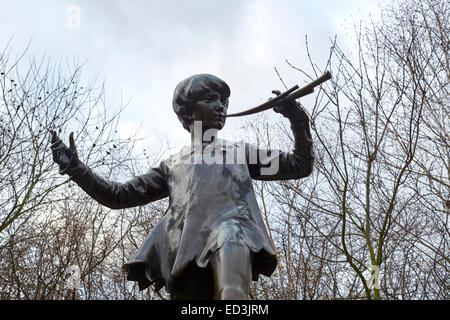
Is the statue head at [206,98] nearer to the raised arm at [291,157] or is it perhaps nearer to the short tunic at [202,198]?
the short tunic at [202,198]

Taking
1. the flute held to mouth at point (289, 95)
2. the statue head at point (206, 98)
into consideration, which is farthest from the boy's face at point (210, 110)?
the flute held to mouth at point (289, 95)

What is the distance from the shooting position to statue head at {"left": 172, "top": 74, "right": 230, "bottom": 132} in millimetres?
3488

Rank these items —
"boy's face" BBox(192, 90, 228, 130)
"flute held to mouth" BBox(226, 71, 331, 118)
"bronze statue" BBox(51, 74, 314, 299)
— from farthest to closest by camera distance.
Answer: "boy's face" BBox(192, 90, 228, 130) → "flute held to mouth" BBox(226, 71, 331, 118) → "bronze statue" BBox(51, 74, 314, 299)

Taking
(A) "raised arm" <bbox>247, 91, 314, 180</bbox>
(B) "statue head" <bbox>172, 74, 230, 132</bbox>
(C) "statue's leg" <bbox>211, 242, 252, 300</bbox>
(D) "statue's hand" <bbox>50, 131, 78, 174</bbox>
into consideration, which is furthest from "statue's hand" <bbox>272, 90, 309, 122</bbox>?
(D) "statue's hand" <bbox>50, 131, 78, 174</bbox>

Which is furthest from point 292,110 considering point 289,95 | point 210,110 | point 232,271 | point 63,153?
point 63,153

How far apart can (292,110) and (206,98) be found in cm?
59

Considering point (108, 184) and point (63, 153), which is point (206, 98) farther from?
point (63, 153)

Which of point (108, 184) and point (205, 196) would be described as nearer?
point (205, 196)

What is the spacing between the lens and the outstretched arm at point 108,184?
3201 millimetres

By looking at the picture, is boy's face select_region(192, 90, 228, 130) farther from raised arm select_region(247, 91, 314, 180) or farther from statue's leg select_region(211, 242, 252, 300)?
statue's leg select_region(211, 242, 252, 300)

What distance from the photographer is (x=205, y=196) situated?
3115 millimetres

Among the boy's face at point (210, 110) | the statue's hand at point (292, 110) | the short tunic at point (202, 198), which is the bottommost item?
the short tunic at point (202, 198)

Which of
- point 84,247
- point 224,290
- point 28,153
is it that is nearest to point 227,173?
point 224,290

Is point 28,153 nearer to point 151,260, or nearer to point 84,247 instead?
point 84,247
